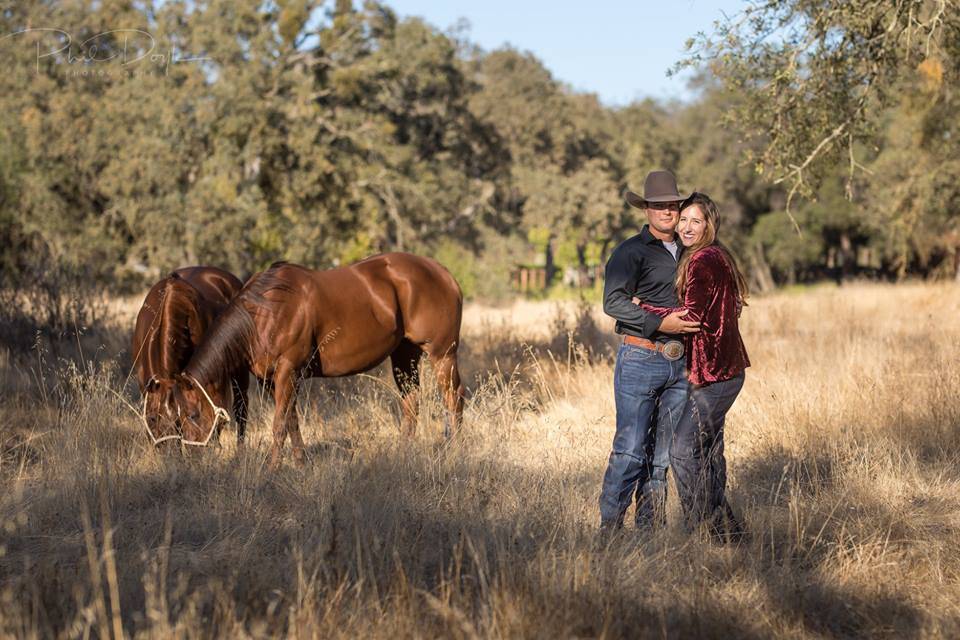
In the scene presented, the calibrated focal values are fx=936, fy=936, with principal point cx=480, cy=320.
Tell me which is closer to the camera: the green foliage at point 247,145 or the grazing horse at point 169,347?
the grazing horse at point 169,347

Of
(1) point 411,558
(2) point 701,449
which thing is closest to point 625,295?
(2) point 701,449

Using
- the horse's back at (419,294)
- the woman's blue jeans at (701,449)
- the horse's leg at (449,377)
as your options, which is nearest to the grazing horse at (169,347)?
the horse's back at (419,294)

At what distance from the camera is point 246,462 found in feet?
19.1

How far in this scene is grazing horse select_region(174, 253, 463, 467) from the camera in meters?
6.93

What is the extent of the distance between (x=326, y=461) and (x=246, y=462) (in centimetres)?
60

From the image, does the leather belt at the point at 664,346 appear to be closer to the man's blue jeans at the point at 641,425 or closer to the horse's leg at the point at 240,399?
the man's blue jeans at the point at 641,425

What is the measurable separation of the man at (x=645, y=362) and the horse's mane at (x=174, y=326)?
150 inches

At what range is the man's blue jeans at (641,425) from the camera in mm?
4750

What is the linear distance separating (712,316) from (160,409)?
13.3ft

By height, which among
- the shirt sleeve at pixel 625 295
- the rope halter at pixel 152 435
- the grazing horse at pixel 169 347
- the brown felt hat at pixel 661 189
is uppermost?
the brown felt hat at pixel 661 189

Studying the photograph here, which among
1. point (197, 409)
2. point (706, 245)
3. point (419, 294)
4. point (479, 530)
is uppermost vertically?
point (706, 245)

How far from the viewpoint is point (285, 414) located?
7.01 metres

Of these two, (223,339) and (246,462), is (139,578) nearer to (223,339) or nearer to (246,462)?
(246,462)

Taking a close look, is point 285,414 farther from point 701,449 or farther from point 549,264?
point 549,264
